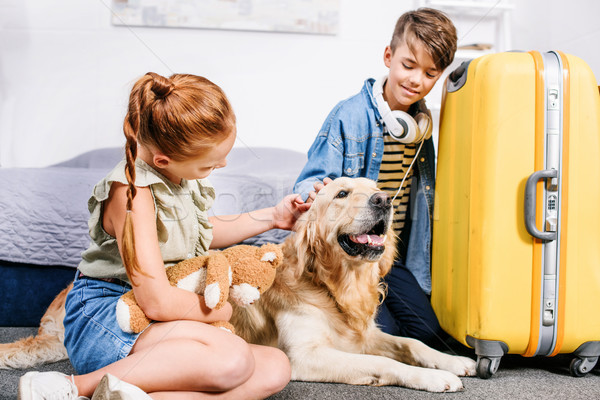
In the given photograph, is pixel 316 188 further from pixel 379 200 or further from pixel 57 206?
pixel 57 206

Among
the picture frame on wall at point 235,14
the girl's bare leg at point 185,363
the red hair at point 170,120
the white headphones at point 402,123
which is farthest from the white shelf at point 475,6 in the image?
the girl's bare leg at point 185,363

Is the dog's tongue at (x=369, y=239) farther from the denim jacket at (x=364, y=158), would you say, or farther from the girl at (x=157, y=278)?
the girl at (x=157, y=278)

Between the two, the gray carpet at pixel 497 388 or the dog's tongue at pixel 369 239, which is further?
the dog's tongue at pixel 369 239

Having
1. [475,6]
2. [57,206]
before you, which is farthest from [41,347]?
[475,6]

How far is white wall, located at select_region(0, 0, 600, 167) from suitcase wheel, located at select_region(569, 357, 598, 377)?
127cm

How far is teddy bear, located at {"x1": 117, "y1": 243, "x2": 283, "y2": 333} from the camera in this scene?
0.90 metres

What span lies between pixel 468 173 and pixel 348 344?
0.59 meters

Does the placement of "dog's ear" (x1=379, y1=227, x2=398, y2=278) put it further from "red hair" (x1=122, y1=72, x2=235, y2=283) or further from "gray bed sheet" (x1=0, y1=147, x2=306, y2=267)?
"red hair" (x1=122, y1=72, x2=235, y2=283)

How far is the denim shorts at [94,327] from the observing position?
0.92 m

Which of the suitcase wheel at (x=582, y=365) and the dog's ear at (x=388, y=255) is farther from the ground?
the dog's ear at (x=388, y=255)

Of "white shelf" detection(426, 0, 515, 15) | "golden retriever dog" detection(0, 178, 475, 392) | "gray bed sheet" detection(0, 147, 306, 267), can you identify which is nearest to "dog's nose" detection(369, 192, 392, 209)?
"golden retriever dog" detection(0, 178, 475, 392)

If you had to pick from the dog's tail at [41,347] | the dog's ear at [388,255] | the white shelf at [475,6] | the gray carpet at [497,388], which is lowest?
the dog's tail at [41,347]

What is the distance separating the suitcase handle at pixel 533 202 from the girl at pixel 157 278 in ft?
2.29

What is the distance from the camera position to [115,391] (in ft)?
2.40
